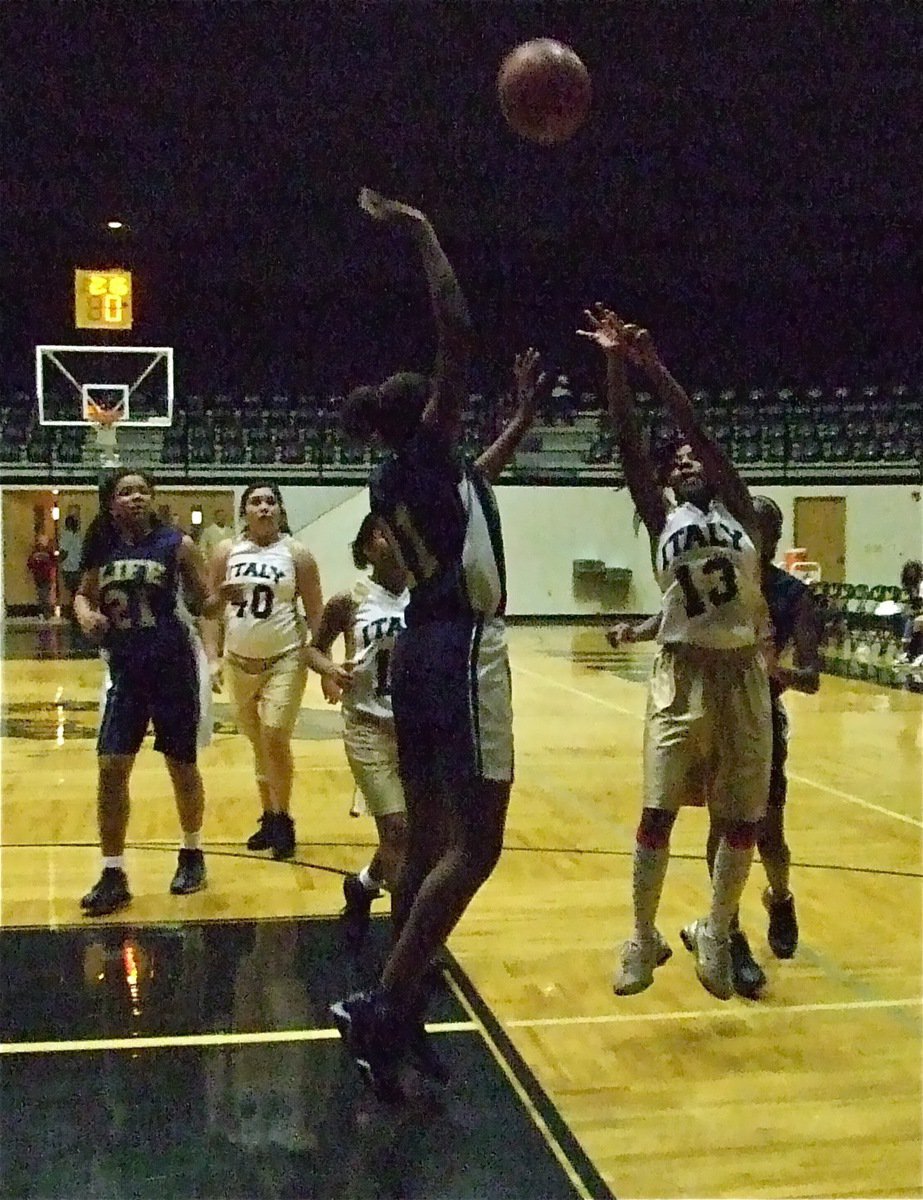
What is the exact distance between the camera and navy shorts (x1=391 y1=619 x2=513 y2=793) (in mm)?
3252

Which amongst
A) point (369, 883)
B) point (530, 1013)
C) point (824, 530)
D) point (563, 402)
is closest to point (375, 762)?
point (369, 883)

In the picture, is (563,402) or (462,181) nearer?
(462,181)

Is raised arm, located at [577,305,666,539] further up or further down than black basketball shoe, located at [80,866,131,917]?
further up

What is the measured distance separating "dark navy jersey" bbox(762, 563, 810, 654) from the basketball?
165cm

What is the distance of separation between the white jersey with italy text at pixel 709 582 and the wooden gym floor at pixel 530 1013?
112 cm

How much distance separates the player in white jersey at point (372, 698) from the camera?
456cm

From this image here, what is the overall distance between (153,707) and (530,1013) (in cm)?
206

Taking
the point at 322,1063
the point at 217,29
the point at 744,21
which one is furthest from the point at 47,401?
the point at 322,1063

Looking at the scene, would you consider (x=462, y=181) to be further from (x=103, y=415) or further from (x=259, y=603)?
(x=259, y=603)

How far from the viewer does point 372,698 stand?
183 inches

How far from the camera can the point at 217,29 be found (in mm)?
9336

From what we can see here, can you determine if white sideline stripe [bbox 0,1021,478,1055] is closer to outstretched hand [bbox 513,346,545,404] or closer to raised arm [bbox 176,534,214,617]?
outstretched hand [bbox 513,346,545,404]

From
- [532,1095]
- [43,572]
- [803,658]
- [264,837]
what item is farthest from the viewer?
[43,572]

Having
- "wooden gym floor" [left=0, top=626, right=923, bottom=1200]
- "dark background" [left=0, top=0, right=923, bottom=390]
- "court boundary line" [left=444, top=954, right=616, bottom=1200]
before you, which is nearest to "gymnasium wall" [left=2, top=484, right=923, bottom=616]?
"dark background" [left=0, top=0, right=923, bottom=390]
